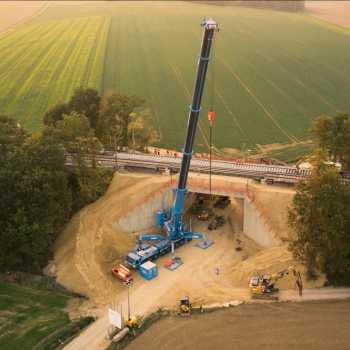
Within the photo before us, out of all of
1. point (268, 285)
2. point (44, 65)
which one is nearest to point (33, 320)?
point (268, 285)

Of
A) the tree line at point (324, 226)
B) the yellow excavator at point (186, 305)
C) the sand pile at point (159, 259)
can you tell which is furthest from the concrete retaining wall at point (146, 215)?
the tree line at point (324, 226)

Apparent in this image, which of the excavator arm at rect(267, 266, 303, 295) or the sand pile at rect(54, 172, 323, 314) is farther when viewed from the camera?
the sand pile at rect(54, 172, 323, 314)

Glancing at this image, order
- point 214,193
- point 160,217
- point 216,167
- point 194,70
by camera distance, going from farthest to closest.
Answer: point 194,70
point 216,167
point 160,217
point 214,193

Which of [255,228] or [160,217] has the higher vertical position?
[255,228]

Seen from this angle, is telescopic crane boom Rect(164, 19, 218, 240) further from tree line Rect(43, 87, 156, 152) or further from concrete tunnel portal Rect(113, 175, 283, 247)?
tree line Rect(43, 87, 156, 152)

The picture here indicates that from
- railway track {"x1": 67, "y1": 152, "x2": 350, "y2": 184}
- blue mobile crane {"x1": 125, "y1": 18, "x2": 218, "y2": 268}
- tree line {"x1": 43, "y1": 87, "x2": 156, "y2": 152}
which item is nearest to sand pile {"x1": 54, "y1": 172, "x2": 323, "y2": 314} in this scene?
blue mobile crane {"x1": 125, "y1": 18, "x2": 218, "y2": 268}

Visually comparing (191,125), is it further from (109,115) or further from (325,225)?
(109,115)

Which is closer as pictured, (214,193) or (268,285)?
(268,285)
